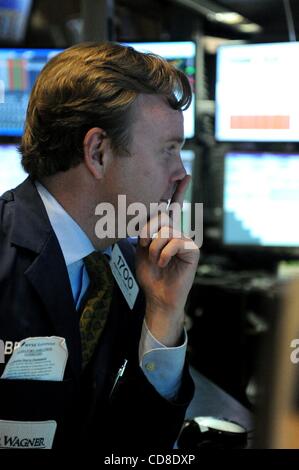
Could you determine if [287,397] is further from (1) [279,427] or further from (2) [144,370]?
(2) [144,370]

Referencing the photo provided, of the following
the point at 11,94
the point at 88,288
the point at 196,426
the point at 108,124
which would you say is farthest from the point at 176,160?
the point at 11,94

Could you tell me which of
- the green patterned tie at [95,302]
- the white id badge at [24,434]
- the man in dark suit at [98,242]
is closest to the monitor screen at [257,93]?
the man in dark suit at [98,242]

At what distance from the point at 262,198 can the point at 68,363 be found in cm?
228

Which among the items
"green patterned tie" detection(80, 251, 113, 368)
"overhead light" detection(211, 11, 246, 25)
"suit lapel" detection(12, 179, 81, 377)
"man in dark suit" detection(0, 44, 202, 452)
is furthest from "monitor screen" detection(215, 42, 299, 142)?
"suit lapel" detection(12, 179, 81, 377)

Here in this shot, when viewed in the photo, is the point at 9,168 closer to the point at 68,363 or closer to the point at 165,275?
the point at 165,275

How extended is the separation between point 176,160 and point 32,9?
11.6ft

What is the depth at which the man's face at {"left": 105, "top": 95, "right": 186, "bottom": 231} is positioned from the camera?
4.52ft

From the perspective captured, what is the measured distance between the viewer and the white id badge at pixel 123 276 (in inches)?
58.2

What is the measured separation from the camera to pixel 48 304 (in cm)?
124

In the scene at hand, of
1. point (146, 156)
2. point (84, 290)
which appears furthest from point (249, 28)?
point (84, 290)

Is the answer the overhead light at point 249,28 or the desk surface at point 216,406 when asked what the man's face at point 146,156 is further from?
the overhead light at point 249,28

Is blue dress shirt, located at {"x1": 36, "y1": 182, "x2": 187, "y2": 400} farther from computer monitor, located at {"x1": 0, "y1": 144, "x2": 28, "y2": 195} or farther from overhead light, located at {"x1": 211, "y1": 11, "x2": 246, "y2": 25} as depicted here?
overhead light, located at {"x1": 211, "y1": 11, "x2": 246, "y2": 25}

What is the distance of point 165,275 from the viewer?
1.49 meters

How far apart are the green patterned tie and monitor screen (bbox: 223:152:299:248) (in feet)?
6.54
